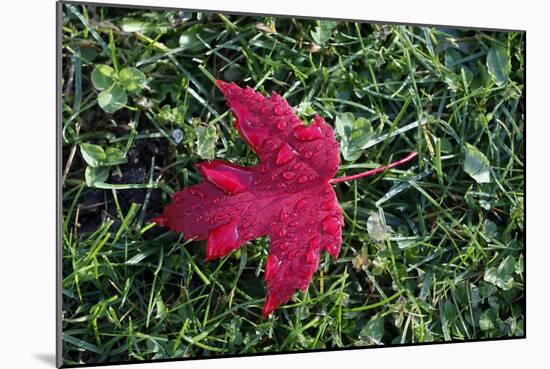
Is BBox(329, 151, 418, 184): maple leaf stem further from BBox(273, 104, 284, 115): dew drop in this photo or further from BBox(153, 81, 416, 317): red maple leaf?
BBox(273, 104, 284, 115): dew drop

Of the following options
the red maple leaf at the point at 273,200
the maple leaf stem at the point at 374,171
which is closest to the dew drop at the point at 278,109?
the red maple leaf at the point at 273,200

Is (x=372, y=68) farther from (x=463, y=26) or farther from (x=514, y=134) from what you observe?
(x=514, y=134)

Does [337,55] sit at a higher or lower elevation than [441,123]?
higher

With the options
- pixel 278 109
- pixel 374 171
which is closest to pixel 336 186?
pixel 374 171

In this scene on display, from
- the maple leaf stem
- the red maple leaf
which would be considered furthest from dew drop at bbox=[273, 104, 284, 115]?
the maple leaf stem

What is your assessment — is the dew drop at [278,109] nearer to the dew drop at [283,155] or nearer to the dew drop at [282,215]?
the dew drop at [283,155]

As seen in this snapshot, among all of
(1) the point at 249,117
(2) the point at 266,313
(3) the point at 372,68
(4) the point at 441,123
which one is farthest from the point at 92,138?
(4) the point at 441,123
